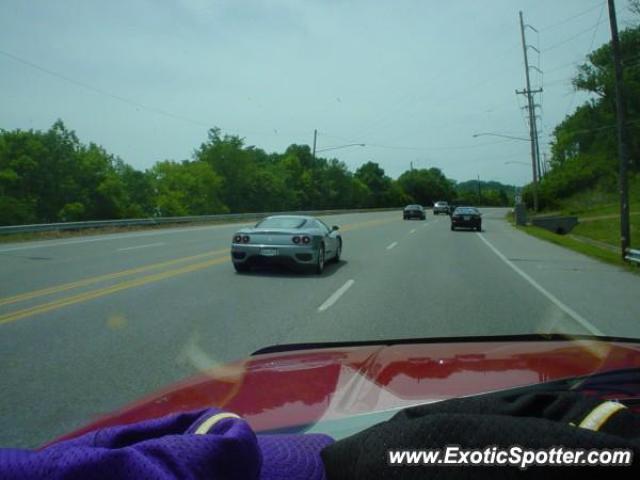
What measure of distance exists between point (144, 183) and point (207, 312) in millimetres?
68368

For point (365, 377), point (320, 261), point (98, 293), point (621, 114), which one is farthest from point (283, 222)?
point (621, 114)

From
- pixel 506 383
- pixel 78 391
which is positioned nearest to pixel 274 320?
pixel 78 391

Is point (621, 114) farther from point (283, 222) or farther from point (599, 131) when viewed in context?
point (599, 131)

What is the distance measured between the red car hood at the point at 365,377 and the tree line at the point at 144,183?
48320 millimetres

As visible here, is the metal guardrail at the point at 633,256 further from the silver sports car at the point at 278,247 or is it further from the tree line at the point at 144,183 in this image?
the tree line at the point at 144,183

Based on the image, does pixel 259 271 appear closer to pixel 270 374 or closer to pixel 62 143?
pixel 270 374

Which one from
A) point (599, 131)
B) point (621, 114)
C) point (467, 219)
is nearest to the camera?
point (621, 114)

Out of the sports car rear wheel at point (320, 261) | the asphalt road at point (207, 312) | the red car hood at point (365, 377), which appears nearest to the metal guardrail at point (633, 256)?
the asphalt road at point (207, 312)

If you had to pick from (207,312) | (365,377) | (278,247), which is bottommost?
(207,312)

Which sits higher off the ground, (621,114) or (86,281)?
(621,114)

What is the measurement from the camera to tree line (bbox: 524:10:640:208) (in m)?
51.0

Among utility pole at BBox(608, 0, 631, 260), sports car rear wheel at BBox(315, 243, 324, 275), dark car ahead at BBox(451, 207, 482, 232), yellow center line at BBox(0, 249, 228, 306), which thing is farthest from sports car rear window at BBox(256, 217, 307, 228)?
dark car ahead at BBox(451, 207, 482, 232)

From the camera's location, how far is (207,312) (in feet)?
27.2

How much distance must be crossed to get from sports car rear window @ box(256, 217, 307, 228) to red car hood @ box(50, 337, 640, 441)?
8.98 m
